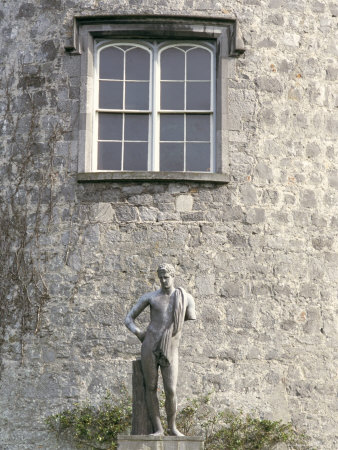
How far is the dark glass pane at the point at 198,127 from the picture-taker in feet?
46.6

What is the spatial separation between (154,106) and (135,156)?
2.55 ft

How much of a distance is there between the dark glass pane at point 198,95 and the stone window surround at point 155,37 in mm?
195

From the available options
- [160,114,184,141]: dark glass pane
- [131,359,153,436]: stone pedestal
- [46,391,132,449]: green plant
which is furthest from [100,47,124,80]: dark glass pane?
[131,359,153,436]: stone pedestal

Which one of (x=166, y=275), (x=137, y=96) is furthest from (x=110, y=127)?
(x=166, y=275)

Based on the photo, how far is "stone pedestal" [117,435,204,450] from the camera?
35.9 ft

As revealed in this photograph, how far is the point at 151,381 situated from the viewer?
11.3 metres

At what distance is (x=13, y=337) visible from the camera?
13.6 m

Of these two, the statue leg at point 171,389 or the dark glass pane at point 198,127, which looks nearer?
the statue leg at point 171,389

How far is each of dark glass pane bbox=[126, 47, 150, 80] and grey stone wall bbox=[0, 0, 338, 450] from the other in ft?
2.06

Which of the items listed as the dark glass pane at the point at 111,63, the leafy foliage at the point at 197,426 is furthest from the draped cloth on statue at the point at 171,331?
the dark glass pane at the point at 111,63

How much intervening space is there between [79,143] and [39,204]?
1.03 meters

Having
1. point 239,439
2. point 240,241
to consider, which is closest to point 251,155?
point 240,241

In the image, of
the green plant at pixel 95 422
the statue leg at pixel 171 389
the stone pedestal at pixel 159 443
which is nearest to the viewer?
the stone pedestal at pixel 159 443

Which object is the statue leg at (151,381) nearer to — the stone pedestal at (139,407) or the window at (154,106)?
the stone pedestal at (139,407)
